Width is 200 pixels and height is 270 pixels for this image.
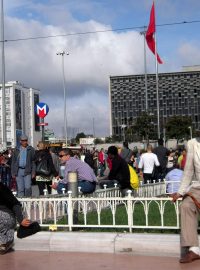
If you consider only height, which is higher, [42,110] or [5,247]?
[42,110]

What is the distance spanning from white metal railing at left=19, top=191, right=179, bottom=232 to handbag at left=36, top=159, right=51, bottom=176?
4.26m

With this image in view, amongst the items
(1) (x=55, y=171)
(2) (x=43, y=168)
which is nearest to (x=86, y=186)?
(2) (x=43, y=168)

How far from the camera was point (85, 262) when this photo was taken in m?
7.60

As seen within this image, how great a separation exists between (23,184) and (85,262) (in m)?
5.94

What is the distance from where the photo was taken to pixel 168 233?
8.34 m

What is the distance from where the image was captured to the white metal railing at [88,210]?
28.0 feet

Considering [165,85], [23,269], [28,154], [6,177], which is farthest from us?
[165,85]

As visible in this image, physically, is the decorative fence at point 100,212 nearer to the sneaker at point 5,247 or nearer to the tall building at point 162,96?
the sneaker at point 5,247

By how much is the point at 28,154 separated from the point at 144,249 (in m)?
5.99

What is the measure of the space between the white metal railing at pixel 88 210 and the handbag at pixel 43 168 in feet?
14.0

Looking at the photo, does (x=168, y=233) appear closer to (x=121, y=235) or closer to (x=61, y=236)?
(x=121, y=235)

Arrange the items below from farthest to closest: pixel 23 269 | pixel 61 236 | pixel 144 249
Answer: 1. pixel 61 236
2. pixel 144 249
3. pixel 23 269

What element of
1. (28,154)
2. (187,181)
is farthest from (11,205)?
(28,154)

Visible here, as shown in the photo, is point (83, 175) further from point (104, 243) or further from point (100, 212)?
point (104, 243)
